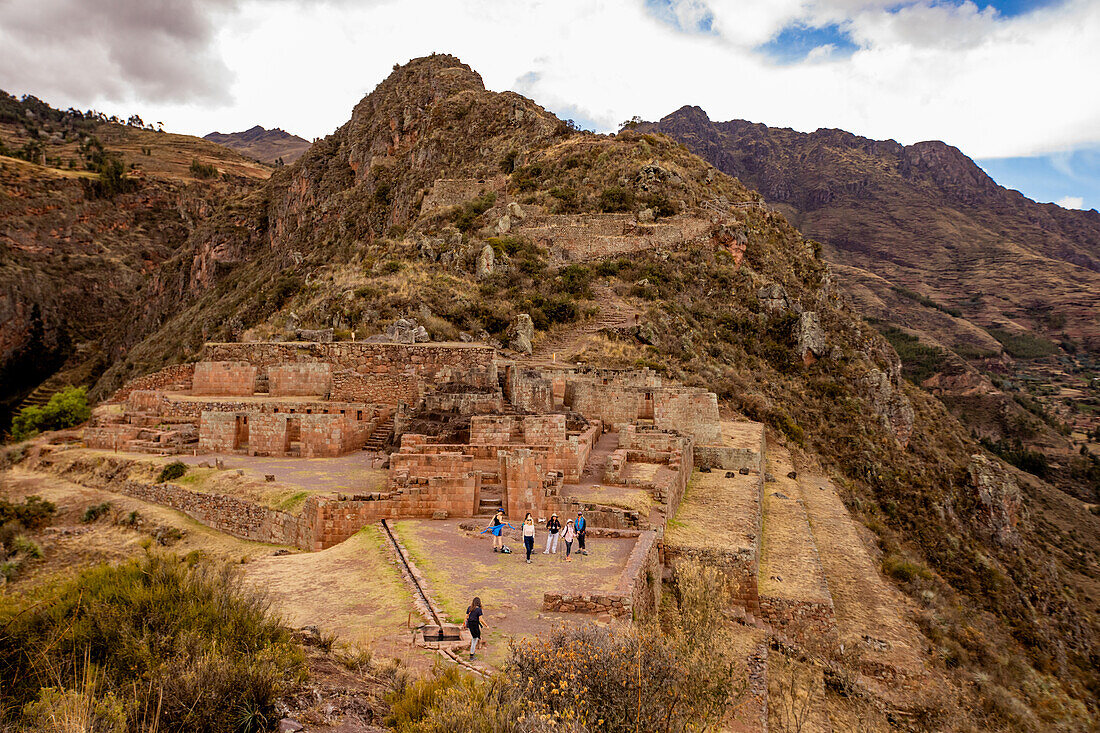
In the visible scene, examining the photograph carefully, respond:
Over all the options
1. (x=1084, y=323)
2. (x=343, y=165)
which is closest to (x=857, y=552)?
(x=343, y=165)

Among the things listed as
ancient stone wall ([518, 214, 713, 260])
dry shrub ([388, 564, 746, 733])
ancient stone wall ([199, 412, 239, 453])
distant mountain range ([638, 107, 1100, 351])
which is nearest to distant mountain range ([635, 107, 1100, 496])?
distant mountain range ([638, 107, 1100, 351])

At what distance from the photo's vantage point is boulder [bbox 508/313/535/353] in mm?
25953

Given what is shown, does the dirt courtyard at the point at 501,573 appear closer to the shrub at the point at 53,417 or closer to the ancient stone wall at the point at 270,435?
the ancient stone wall at the point at 270,435

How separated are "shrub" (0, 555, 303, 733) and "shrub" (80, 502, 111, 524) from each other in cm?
878

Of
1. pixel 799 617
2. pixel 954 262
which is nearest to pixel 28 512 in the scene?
pixel 799 617

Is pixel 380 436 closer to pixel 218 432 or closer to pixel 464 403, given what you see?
pixel 464 403

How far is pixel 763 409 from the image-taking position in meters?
27.3

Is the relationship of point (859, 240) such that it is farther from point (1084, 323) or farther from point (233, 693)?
point (233, 693)

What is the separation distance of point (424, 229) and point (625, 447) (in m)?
27.8

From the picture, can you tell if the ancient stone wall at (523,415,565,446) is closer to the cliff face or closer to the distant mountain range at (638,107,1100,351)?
the cliff face

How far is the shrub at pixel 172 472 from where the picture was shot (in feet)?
43.5

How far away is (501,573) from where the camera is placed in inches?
330

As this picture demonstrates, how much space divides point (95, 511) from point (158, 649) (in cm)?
1055

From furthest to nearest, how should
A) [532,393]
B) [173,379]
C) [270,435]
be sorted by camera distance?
[173,379]
[532,393]
[270,435]
